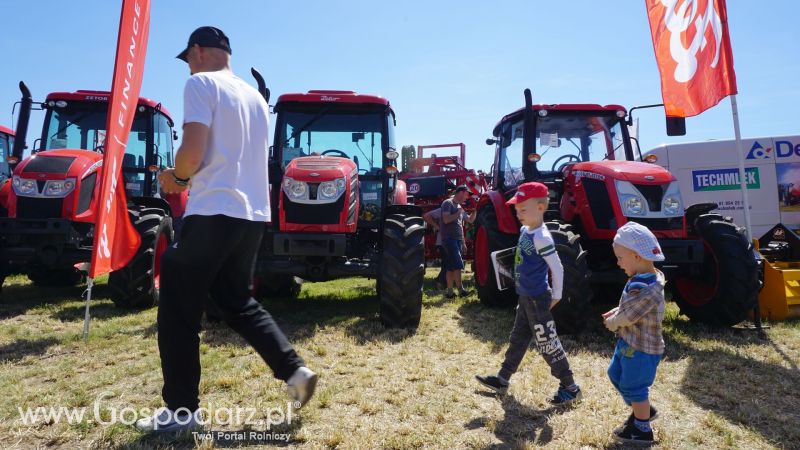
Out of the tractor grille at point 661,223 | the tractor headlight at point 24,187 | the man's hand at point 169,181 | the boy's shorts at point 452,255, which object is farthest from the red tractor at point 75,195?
the tractor grille at point 661,223

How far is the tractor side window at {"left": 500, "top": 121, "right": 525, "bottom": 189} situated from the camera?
236 inches

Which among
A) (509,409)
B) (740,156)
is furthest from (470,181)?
(509,409)

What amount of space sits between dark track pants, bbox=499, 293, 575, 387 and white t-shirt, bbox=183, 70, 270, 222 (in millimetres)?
1657

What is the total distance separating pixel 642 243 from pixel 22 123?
24.1 feet

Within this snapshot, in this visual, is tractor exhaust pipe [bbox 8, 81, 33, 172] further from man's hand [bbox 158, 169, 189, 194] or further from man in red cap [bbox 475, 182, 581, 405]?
man in red cap [bbox 475, 182, 581, 405]

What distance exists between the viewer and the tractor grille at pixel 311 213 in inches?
186

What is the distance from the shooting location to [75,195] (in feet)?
18.4

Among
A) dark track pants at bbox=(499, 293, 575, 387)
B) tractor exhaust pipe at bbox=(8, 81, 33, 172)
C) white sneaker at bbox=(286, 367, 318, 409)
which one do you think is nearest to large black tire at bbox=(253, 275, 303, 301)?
white sneaker at bbox=(286, 367, 318, 409)

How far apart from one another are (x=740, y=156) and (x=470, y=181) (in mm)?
8159

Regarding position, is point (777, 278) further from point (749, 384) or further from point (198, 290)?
point (198, 290)

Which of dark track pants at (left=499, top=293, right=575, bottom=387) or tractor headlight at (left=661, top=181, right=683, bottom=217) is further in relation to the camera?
tractor headlight at (left=661, top=181, right=683, bottom=217)

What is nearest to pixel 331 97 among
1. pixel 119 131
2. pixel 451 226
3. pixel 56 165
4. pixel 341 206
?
pixel 341 206

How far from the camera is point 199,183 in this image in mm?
2246

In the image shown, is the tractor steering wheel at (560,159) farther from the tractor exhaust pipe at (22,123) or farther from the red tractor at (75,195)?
the tractor exhaust pipe at (22,123)
